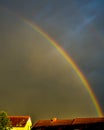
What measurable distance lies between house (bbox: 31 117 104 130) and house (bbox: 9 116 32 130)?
5.11 meters

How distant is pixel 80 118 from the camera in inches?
3851

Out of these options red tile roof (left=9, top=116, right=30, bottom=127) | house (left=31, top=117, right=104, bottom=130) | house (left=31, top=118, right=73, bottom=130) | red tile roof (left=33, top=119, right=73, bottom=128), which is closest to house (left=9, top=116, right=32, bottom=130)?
red tile roof (left=9, top=116, right=30, bottom=127)

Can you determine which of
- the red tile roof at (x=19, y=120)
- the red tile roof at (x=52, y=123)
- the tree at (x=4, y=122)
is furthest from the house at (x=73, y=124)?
the tree at (x=4, y=122)

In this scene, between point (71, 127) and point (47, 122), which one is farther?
point (47, 122)

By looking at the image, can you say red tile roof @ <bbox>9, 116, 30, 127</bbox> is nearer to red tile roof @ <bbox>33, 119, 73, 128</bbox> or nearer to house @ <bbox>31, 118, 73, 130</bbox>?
red tile roof @ <bbox>33, 119, 73, 128</bbox>

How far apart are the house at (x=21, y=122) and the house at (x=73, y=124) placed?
511cm

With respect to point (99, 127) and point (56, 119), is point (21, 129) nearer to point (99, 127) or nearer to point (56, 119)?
point (56, 119)

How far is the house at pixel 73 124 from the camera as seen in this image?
293 feet

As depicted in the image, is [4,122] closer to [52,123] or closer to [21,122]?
[52,123]

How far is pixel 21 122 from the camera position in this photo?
10638cm

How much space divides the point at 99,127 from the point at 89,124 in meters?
3.60

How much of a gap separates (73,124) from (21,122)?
20733 mm

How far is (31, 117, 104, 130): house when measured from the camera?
293 ft

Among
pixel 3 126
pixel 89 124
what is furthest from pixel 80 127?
pixel 3 126
